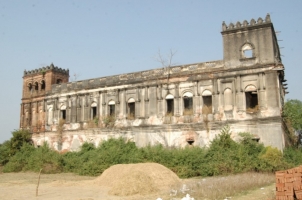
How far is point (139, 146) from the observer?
25281mm

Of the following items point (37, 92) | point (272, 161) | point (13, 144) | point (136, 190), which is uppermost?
point (37, 92)

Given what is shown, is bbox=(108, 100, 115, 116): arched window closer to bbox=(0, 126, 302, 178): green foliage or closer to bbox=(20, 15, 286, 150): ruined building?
bbox=(20, 15, 286, 150): ruined building

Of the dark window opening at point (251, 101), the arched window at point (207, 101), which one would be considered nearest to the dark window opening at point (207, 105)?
the arched window at point (207, 101)

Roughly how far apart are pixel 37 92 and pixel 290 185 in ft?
93.7

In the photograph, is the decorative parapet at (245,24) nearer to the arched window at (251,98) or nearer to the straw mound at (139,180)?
the arched window at (251,98)

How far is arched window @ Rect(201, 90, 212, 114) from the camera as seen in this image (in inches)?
920

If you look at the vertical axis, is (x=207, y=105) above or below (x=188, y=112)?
above

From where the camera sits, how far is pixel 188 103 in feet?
81.7

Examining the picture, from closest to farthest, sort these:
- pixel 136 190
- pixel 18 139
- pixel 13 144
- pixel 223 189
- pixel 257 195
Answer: pixel 257 195, pixel 223 189, pixel 136 190, pixel 13 144, pixel 18 139

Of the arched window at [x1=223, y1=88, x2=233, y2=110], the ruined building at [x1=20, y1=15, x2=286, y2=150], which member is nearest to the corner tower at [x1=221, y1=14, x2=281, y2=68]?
the ruined building at [x1=20, y1=15, x2=286, y2=150]

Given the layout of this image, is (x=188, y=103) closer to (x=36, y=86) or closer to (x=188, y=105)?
(x=188, y=105)

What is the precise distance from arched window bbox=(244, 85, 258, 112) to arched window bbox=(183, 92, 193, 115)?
4063 millimetres

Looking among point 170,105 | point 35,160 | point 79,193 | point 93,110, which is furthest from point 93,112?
point 79,193

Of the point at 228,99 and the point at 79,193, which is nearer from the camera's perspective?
the point at 79,193
